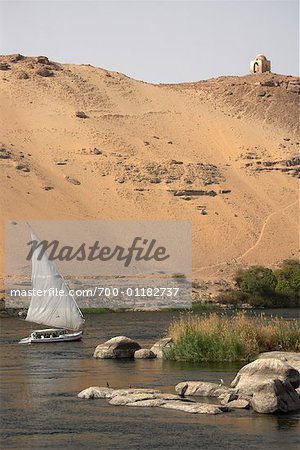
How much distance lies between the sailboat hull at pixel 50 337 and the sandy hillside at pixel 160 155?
1061 inches

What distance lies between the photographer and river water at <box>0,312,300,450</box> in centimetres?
1672

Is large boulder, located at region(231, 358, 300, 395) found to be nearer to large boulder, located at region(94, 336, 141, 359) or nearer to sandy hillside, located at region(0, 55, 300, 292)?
large boulder, located at region(94, 336, 141, 359)

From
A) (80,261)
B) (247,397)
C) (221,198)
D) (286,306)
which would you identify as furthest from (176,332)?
(221,198)

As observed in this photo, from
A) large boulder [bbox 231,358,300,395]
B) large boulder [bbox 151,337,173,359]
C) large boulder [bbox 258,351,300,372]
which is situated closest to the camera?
large boulder [bbox 231,358,300,395]

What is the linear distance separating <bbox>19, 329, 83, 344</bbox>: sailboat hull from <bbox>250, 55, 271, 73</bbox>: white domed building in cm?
6992

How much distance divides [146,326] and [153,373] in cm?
1764

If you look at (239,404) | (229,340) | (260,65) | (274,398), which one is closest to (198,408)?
(239,404)

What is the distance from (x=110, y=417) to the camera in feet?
61.1

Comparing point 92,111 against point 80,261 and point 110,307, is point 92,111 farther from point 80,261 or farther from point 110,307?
point 110,307

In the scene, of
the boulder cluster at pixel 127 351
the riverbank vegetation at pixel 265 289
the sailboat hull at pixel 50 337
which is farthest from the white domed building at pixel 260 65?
the boulder cluster at pixel 127 351

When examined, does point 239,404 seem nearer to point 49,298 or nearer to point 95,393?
point 95,393

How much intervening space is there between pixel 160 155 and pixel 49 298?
1852 inches

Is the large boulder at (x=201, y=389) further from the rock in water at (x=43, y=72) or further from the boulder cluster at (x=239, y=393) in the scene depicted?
the rock in water at (x=43, y=72)

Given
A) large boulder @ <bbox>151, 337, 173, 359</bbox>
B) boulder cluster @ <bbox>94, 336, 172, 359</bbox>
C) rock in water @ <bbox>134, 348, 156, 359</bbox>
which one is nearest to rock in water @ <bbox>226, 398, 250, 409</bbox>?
large boulder @ <bbox>151, 337, 173, 359</bbox>
